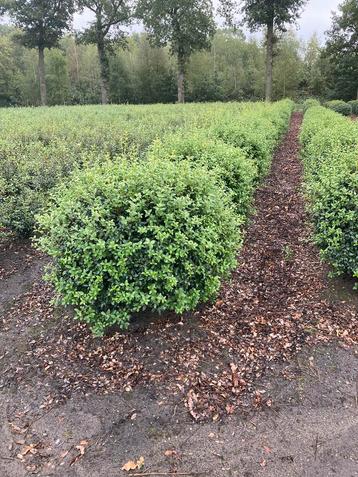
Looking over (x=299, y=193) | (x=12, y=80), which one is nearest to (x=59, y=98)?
(x=12, y=80)

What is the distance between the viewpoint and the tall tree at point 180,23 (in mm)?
28359

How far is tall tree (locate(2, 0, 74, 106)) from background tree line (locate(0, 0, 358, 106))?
2.8 inches

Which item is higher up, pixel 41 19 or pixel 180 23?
pixel 41 19

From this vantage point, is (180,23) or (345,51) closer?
Result: (180,23)

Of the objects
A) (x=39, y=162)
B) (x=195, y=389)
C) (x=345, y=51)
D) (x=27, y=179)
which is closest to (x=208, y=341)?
(x=195, y=389)

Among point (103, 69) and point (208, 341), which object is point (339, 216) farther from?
point (103, 69)

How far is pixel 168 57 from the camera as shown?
38.7m

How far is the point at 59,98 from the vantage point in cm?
3878

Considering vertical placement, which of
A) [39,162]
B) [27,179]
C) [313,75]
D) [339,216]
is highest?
[313,75]

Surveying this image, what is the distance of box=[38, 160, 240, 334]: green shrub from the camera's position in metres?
2.62

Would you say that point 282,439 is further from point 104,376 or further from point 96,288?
point 96,288

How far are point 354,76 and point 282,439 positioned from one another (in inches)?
1496

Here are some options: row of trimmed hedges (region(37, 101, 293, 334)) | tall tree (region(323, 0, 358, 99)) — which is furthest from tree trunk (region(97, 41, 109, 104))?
row of trimmed hedges (region(37, 101, 293, 334))

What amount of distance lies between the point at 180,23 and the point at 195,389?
103ft
